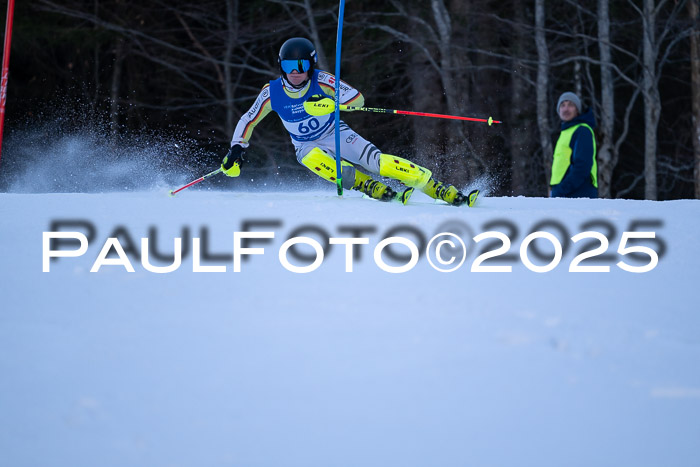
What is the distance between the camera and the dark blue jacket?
609 centimetres

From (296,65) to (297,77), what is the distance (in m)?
0.11

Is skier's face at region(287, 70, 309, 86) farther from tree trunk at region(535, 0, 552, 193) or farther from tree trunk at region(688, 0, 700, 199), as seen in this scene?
tree trunk at region(688, 0, 700, 199)

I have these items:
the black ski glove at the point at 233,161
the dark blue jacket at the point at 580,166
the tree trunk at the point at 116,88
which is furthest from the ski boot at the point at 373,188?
the tree trunk at the point at 116,88

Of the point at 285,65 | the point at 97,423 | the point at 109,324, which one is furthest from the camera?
the point at 285,65

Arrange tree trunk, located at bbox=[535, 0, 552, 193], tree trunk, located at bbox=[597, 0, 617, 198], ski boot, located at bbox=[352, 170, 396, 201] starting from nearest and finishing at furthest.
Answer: ski boot, located at bbox=[352, 170, 396, 201], tree trunk, located at bbox=[597, 0, 617, 198], tree trunk, located at bbox=[535, 0, 552, 193]

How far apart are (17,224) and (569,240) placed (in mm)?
3208

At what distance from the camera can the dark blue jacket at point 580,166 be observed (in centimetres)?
609

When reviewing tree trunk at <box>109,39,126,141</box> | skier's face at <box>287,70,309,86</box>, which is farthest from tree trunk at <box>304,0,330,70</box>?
skier's face at <box>287,70,309,86</box>

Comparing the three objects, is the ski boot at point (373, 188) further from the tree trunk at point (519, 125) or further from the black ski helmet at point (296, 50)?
the tree trunk at point (519, 125)

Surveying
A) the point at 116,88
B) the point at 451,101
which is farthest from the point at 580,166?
the point at 116,88

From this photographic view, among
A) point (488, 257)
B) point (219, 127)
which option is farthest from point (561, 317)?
point (219, 127)

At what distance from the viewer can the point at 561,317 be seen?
10.2ft

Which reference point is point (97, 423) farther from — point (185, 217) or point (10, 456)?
point (185, 217)

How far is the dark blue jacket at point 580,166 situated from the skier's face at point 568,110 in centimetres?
4
